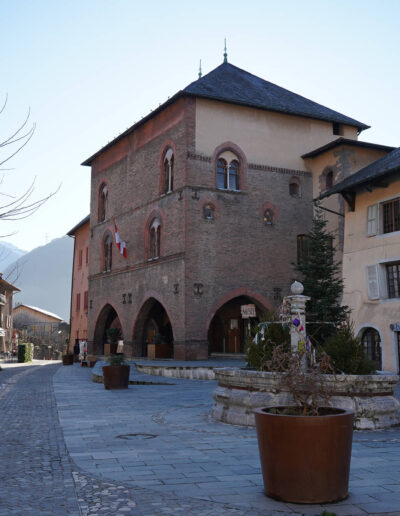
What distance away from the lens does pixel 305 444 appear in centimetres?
442

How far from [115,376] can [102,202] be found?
69.8 ft

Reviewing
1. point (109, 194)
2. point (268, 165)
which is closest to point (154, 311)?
point (109, 194)

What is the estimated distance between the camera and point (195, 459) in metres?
6.23

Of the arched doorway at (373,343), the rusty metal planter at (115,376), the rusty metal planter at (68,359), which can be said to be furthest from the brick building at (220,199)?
the rusty metal planter at (115,376)

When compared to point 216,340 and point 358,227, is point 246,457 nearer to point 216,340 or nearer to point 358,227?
point 358,227

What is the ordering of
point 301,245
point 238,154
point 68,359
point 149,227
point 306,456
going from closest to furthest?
point 306,456
point 238,154
point 301,245
point 149,227
point 68,359

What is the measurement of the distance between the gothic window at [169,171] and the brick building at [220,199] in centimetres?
7

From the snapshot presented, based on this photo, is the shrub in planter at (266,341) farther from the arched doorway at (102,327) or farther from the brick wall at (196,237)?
the arched doorway at (102,327)

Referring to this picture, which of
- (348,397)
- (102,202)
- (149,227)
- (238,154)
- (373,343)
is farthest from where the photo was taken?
(102,202)

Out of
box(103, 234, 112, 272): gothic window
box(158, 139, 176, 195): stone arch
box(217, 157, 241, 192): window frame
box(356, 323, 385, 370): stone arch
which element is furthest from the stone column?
box(103, 234, 112, 272): gothic window

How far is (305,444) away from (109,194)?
101 feet

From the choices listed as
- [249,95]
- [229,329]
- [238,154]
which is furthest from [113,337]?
[249,95]

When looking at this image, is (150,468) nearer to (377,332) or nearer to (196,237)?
(377,332)

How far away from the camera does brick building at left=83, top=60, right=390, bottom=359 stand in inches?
1000
